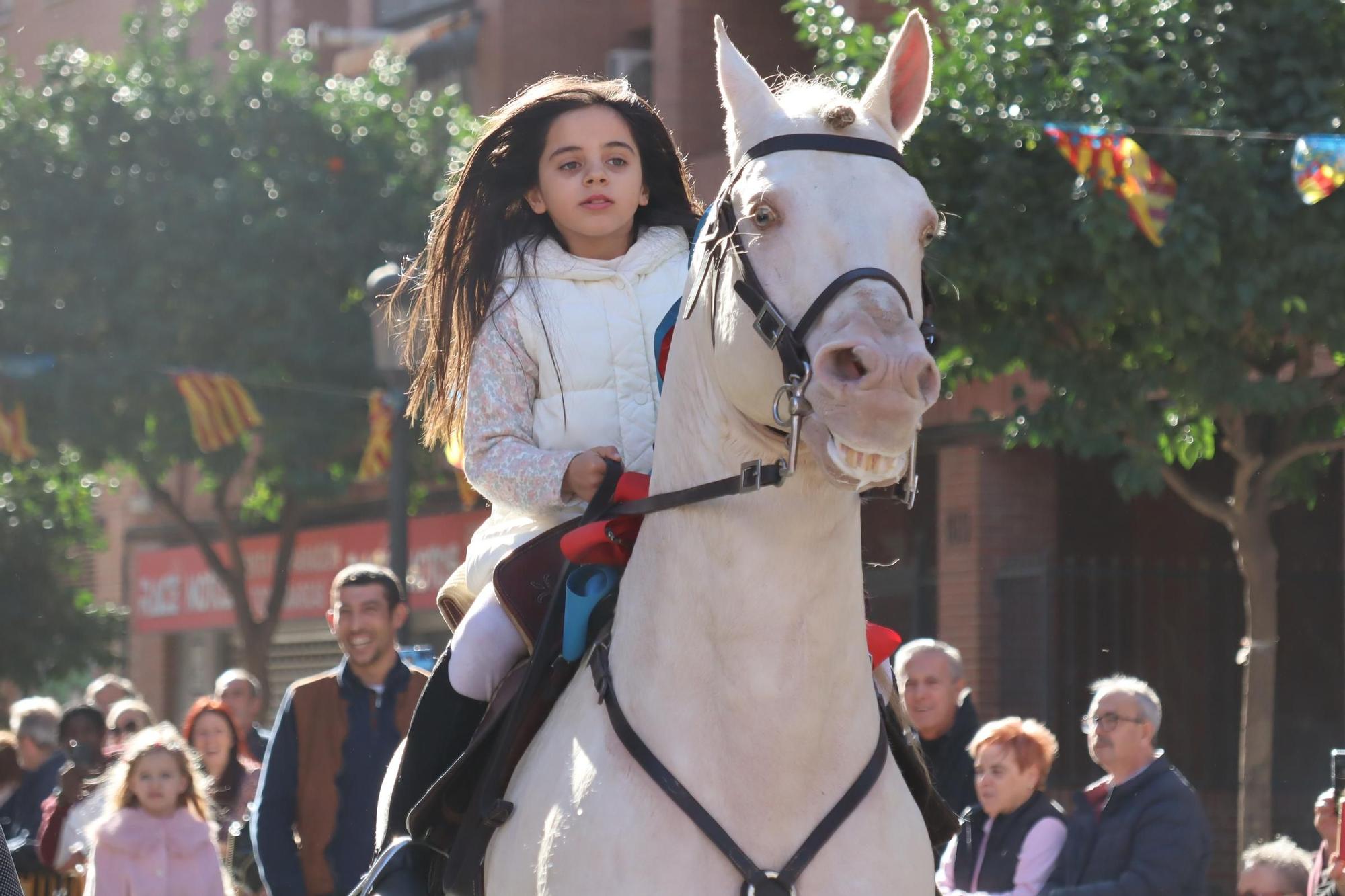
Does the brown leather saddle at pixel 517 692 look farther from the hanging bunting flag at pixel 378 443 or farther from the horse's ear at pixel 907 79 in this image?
the hanging bunting flag at pixel 378 443

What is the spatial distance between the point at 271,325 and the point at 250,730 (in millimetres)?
11722

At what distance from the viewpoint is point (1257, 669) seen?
1164 cm

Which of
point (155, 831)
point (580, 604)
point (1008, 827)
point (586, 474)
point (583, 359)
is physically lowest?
point (155, 831)

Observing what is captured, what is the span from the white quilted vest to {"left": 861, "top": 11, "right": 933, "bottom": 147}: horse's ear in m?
0.86

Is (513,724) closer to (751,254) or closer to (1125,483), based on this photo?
(751,254)

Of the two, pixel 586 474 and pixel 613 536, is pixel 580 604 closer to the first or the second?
pixel 613 536

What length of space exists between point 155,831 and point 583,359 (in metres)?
4.29

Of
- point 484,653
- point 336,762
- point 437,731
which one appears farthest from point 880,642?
point 336,762

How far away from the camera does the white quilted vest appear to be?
4.49 metres

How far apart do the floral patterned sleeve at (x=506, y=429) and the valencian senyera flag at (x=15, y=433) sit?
17939mm

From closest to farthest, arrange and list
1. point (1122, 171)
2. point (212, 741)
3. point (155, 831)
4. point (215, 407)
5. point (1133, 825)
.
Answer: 1. point (1133, 825)
2. point (155, 831)
3. point (212, 741)
4. point (1122, 171)
5. point (215, 407)

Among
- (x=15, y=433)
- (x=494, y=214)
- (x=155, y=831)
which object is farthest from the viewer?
(x=15, y=433)

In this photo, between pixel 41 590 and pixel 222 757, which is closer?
pixel 222 757

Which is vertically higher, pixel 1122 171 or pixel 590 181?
pixel 1122 171
